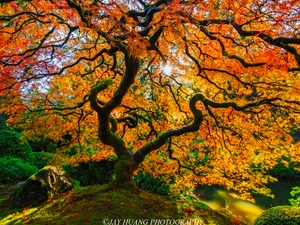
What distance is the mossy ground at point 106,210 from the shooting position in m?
3.80

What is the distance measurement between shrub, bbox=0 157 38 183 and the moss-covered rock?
8700 mm

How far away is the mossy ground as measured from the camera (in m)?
3.80

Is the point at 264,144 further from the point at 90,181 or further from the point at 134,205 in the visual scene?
the point at 90,181

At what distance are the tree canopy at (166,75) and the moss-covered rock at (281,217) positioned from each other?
168 cm

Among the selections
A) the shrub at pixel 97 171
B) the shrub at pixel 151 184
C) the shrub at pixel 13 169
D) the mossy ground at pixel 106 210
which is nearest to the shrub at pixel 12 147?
the shrub at pixel 13 169

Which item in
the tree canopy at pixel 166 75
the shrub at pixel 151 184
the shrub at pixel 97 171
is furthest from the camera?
the shrub at pixel 151 184

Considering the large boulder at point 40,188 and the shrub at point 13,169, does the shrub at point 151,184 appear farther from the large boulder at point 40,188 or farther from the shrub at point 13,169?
the shrub at point 13,169

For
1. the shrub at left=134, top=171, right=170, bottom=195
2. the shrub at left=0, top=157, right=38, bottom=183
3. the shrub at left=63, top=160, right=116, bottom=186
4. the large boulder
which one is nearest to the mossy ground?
the large boulder

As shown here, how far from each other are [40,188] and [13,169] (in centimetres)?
529

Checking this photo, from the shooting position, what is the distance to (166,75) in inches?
282

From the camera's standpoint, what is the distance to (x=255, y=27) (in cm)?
527

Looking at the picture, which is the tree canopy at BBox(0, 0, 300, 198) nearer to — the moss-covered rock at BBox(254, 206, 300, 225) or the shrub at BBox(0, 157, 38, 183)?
the moss-covered rock at BBox(254, 206, 300, 225)

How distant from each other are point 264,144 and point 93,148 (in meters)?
5.09

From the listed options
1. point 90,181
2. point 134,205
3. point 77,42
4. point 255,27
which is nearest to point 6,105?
point 77,42
